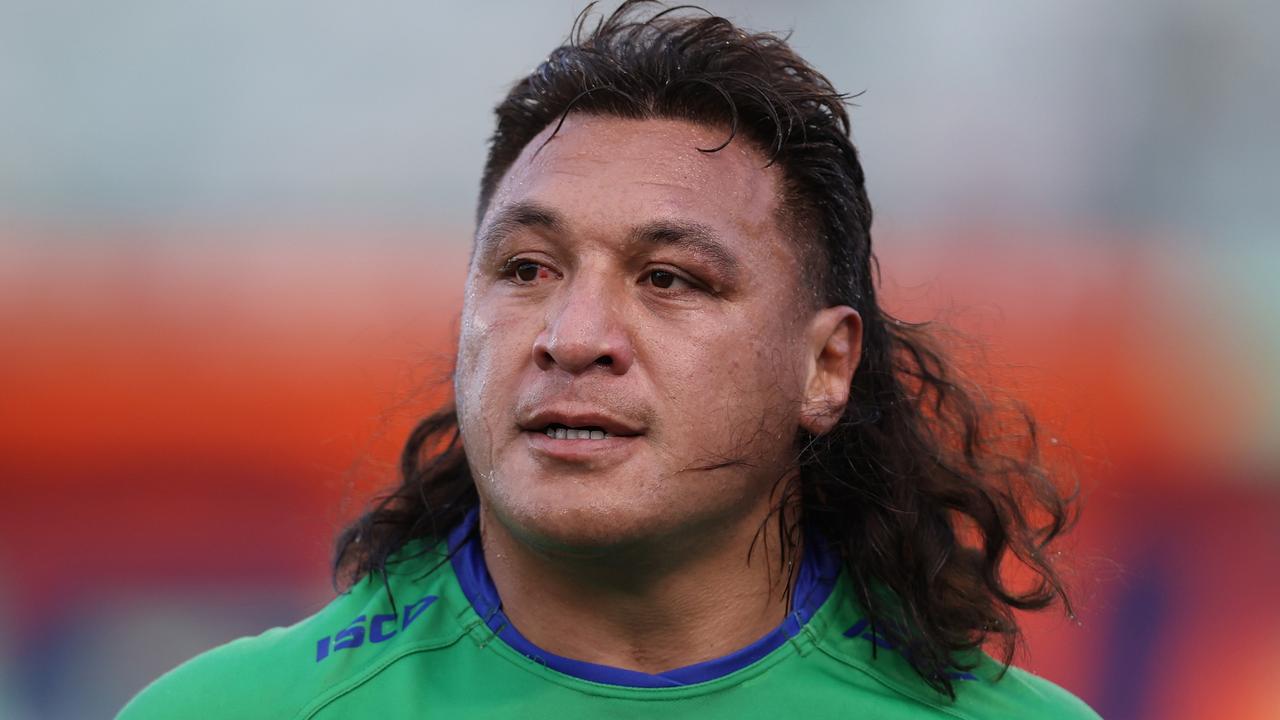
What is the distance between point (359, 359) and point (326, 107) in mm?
1432

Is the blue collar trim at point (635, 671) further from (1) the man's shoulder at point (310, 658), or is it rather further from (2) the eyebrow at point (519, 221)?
(2) the eyebrow at point (519, 221)

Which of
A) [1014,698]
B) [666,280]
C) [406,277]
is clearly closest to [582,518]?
[666,280]

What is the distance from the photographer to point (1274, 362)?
6.20 m

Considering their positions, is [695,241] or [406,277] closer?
[695,241]

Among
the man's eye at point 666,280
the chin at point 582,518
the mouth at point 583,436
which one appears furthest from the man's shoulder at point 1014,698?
the man's eye at point 666,280

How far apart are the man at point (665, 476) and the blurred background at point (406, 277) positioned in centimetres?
199

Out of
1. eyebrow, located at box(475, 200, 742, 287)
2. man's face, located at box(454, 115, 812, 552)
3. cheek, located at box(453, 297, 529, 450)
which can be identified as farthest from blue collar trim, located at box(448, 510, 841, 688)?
eyebrow, located at box(475, 200, 742, 287)

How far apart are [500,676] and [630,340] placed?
71 cm

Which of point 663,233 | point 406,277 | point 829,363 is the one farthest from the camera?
point 406,277

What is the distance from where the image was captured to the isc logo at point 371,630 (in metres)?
2.65

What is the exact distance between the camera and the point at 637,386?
242cm

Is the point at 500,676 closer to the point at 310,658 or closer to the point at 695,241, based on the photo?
the point at 310,658

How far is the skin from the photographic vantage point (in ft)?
7.88

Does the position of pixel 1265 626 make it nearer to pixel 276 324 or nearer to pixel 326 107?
pixel 276 324
